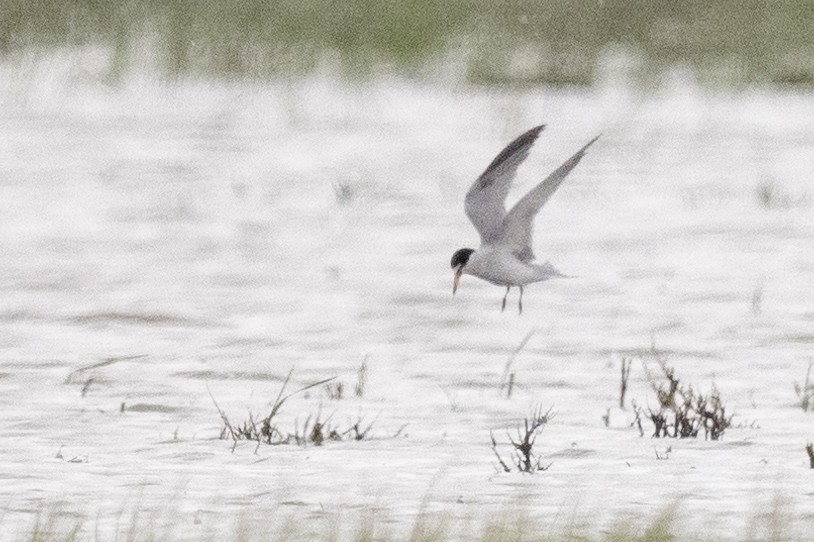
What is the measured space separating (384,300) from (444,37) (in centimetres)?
1139

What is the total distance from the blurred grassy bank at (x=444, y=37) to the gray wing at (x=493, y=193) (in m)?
11.9

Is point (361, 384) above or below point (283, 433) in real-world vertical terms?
above

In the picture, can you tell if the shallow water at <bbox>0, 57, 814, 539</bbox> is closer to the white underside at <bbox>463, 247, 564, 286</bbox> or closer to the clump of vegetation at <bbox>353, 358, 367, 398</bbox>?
the clump of vegetation at <bbox>353, 358, 367, 398</bbox>

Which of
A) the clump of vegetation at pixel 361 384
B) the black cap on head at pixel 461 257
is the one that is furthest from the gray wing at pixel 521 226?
the clump of vegetation at pixel 361 384

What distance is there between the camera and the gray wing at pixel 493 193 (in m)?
6.76

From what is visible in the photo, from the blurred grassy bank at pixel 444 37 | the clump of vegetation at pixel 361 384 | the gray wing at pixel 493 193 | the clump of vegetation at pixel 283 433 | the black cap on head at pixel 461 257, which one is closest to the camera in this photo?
the clump of vegetation at pixel 283 433

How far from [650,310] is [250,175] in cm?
548

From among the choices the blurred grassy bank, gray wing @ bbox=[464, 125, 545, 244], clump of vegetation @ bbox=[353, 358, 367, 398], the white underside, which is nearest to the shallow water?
clump of vegetation @ bbox=[353, 358, 367, 398]

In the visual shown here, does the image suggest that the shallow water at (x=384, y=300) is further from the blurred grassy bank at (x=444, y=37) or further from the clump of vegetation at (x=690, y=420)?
the blurred grassy bank at (x=444, y=37)

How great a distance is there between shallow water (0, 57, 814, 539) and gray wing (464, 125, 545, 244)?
61 centimetres

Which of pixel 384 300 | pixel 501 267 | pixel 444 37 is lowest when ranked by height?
pixel 384 300

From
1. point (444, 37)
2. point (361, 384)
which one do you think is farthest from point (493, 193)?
point (444, 37)

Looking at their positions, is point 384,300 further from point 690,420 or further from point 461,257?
point 690,420

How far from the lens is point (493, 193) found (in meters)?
6.95
